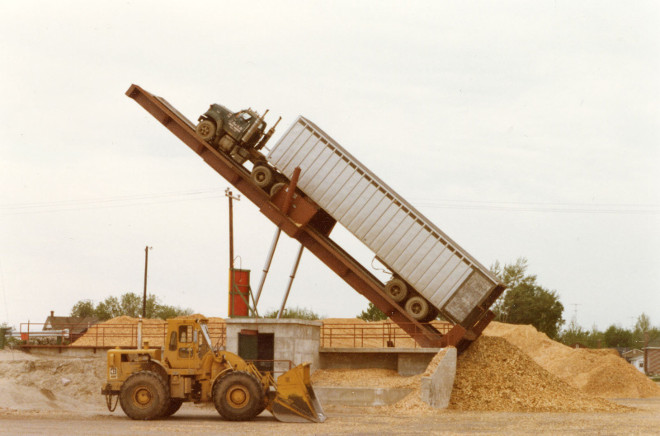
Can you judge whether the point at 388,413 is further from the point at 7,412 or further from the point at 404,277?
the point at 7,412

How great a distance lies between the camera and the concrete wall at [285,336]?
25.4 m

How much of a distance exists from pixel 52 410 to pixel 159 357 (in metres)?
5.12

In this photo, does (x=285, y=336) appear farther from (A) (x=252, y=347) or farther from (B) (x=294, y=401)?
(B) (x=294, y=401)

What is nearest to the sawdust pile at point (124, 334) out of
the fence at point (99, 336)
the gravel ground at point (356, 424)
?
the fence at point (99, 336)

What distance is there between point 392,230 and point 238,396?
8.29 m

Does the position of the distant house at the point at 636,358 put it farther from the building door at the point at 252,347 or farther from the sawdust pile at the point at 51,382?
the sawdust pile at the point at 51,382

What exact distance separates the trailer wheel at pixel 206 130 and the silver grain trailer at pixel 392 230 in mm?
2034

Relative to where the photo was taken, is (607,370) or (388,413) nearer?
(388,413)

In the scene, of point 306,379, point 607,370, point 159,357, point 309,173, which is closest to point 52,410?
point 159,357

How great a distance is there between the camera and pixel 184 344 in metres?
19.5

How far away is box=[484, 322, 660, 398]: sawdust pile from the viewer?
36.9m

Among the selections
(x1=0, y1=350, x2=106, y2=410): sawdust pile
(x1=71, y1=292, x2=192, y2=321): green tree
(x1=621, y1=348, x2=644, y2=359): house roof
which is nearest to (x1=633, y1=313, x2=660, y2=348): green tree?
(x1=621, y1=348, x2=644, y2=359): house roof

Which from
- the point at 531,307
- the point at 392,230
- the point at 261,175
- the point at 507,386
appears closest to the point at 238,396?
the point at 392,230

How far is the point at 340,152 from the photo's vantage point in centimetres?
2541
